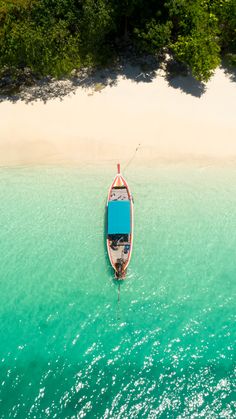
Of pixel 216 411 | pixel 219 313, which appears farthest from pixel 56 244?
pixel 216 411

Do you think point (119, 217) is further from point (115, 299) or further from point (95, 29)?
point (95, 29)

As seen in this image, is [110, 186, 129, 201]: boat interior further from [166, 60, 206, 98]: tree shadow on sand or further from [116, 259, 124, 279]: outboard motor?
[166, 60, 206, 98]: tree shadow on sand

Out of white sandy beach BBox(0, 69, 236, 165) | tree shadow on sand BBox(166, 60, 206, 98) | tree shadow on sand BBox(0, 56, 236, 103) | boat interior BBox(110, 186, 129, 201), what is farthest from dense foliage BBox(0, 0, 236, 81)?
boat interior BBox(110, 186, 129, 201)

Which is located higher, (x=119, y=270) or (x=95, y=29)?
(x=95, y=29)

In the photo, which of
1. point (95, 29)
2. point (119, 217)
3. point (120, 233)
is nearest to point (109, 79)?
point (95, 29)

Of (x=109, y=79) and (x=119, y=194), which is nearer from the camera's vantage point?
(x=119, y=194)

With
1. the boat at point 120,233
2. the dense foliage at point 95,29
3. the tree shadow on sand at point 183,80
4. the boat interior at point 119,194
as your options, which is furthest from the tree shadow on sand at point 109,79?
the boat at point 120,233

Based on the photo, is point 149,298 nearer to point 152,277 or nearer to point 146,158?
point 152,277
